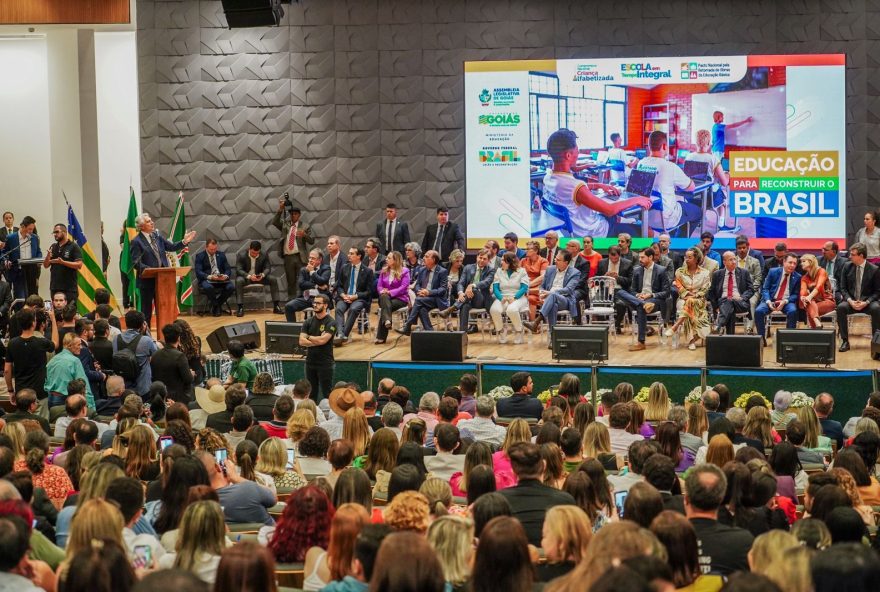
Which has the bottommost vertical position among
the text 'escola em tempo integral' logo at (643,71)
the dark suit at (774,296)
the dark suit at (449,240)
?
the dark suit at (774,296)

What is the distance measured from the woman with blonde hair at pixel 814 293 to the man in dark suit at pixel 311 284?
5.29 m

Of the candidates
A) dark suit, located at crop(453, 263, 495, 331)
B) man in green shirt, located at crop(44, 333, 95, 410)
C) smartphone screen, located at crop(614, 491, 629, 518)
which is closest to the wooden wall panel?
dark suit, located at crop(453, 263, 495, 331)

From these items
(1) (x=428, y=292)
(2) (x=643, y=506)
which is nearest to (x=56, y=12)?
(1) (x=428, y=292)

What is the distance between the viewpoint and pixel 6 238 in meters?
13.9

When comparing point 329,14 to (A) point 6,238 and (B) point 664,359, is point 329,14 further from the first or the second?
(B) point 664,359

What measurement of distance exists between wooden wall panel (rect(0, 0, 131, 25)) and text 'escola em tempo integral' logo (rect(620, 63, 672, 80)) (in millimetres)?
6620

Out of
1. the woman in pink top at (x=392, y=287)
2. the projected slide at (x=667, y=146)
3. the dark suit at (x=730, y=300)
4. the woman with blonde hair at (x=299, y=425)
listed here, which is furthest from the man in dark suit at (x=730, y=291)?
the woman with blonde hair at (x=299, y=425)

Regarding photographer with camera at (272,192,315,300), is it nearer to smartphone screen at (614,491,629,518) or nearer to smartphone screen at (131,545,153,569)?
smartphone screen at (614,491,629,518)

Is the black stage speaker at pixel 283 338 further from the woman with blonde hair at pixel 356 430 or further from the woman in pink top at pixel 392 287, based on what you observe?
the woman with blonde hair at pixel 356 430

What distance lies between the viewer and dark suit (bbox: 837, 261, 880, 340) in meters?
11.9

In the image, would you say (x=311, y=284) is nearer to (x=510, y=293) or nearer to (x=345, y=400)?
(x=510, y=293)

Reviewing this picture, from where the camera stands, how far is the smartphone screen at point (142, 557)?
4137 mm

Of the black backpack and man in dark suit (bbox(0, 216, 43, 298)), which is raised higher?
man in dark suit (bbox(0, 216, 43, 298))

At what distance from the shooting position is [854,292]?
39.4 ft
